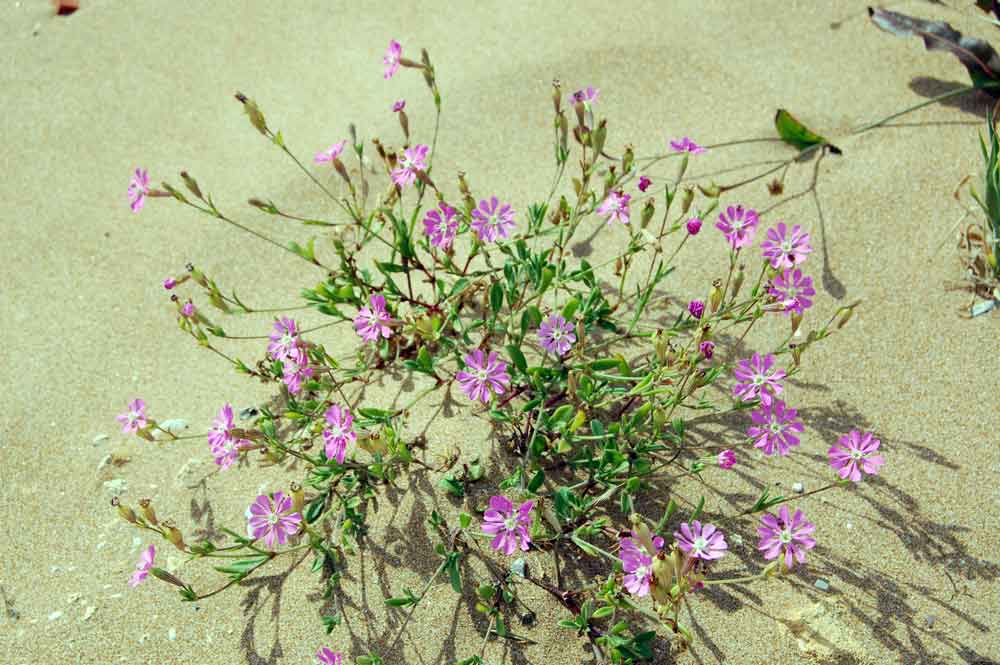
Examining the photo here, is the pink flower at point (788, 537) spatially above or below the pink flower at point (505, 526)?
above

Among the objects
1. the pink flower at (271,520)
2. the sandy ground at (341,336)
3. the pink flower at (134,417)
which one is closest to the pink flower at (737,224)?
the sandy ground at (341,336)

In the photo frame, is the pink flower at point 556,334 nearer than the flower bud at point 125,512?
No

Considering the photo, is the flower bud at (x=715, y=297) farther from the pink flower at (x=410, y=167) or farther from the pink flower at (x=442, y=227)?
the pink flower at (x=410, y=167)

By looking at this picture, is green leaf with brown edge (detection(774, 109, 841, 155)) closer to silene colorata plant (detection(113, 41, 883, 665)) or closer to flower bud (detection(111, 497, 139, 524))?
silene colorata plant (detection(113, 41, 883, 665))

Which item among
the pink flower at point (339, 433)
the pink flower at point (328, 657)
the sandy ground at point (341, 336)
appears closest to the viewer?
the pink flower at point (328, 657)

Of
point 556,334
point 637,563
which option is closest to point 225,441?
point 556,334

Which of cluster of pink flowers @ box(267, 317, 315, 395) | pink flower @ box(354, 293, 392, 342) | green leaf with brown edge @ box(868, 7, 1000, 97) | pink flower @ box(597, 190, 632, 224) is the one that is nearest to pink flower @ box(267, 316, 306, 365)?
cluster of pink flowers @ box(267, 317, 315, 395)

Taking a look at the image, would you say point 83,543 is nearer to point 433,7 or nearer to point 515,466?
point 515,466
